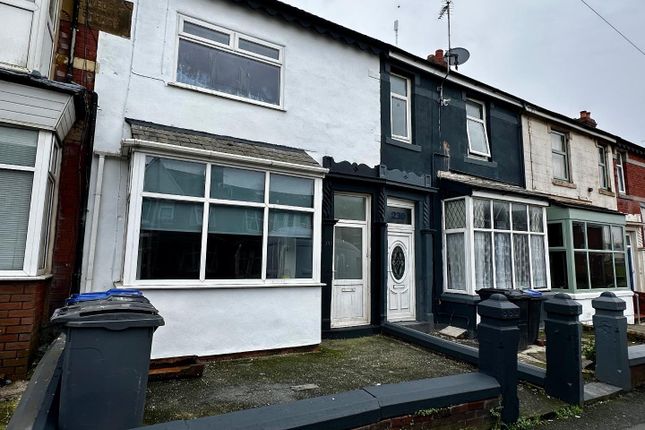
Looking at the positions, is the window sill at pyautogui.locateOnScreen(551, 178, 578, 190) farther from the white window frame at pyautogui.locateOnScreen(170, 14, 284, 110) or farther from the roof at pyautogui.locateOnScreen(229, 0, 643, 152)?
the white window frame at pyautogui.locateOnScreen(170, 14, 284, 110)

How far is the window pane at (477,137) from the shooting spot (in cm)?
994

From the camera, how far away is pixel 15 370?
4.15 metres

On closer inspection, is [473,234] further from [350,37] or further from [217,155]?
[217,155]

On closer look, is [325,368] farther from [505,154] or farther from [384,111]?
[505,154]

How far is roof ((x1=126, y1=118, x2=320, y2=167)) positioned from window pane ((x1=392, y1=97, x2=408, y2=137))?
2.76 metres

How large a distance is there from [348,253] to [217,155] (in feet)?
11.1

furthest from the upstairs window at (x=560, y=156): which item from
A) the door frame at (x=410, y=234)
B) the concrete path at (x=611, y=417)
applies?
the concrete path at (x=611, y=417)

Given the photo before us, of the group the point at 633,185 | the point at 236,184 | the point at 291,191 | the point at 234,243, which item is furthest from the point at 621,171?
the point at 234,243

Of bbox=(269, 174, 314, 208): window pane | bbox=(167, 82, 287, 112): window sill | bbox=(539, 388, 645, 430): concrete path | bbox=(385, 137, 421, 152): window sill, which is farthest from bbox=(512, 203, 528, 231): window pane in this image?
A: bbox=(167, 82, 287, 112): window sill

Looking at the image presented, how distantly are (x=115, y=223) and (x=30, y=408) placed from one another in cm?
350

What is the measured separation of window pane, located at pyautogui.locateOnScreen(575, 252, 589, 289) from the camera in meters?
9.76

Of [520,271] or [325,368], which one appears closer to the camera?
[325,368]

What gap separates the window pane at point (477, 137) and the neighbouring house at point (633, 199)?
700 centimetres

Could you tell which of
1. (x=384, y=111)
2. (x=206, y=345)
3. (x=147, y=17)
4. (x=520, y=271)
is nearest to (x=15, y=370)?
(x=206, y=345)
